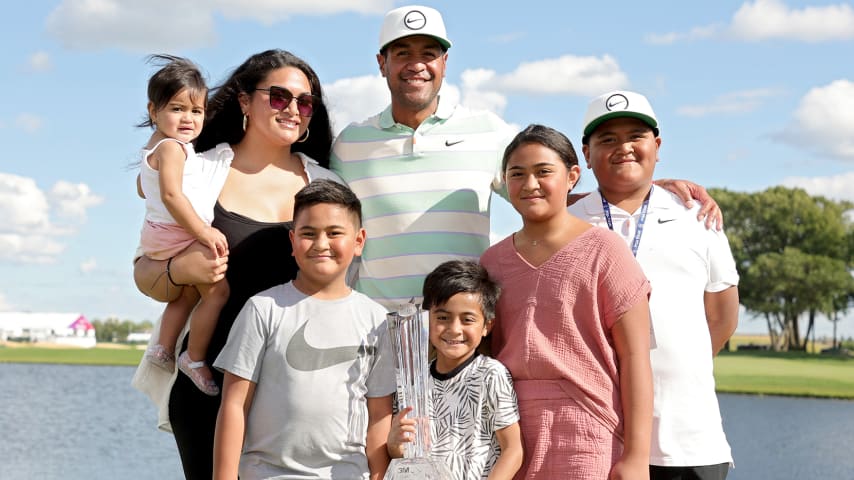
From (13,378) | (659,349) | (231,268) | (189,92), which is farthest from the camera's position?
(13,378)

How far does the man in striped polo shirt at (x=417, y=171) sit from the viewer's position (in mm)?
4777

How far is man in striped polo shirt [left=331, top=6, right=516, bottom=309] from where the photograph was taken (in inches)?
188

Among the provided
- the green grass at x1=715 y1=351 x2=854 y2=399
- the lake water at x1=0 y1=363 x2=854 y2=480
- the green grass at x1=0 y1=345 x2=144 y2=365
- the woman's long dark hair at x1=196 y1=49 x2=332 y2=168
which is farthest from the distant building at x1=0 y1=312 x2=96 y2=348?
the woman's long dark hair at x1=196 y1=49 x2=332 y2=168

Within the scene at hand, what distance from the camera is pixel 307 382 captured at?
377 cm

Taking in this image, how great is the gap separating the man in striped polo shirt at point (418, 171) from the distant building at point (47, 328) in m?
115

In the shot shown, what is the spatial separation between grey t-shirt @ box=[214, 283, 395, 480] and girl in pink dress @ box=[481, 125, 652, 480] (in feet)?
1.96

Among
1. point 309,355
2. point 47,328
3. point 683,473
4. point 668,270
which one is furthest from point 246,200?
point 47,328

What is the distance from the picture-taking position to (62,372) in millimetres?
61125

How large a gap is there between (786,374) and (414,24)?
143ft

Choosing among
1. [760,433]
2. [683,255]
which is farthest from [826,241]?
[683,255]

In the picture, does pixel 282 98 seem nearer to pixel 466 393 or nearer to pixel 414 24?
pixel 414 24

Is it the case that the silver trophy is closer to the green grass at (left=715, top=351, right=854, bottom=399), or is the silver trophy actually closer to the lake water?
the lake water

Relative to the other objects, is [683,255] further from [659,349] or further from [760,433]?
[760,433]

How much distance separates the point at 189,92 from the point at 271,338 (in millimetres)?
1903
